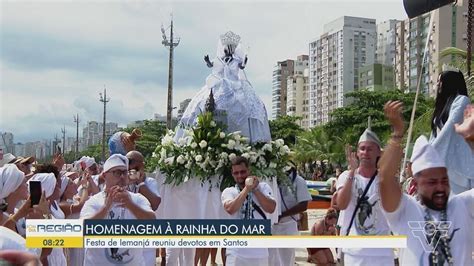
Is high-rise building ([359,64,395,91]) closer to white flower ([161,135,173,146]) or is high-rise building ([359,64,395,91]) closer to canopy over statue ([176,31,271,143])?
canopy over statue ([176,31,271,143])

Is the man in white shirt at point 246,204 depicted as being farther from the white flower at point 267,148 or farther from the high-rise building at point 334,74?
the high-rise building at point 334,74

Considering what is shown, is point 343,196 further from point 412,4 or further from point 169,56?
point 169,56

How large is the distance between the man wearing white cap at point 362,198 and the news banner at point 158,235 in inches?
2.6

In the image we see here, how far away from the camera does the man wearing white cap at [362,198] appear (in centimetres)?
402

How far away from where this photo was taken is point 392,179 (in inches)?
113

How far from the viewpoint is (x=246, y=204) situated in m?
4.61

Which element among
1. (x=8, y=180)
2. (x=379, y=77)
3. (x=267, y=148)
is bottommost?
(x=8, y=180)

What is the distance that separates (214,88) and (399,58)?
66669 mm

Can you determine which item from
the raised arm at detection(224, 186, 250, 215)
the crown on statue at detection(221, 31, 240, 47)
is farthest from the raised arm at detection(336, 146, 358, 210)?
the crown on statue at detection(221, 31, 240, 47)

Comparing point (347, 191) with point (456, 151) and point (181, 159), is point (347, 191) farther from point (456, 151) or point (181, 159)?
point (181, 159)

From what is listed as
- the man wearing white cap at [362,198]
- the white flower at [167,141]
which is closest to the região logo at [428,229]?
the man wearing white cap at [362,198]

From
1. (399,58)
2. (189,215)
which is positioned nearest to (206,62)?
(189,215)

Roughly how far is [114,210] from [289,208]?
98.4 inches

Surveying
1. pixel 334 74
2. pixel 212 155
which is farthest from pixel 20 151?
pixel 334 74
